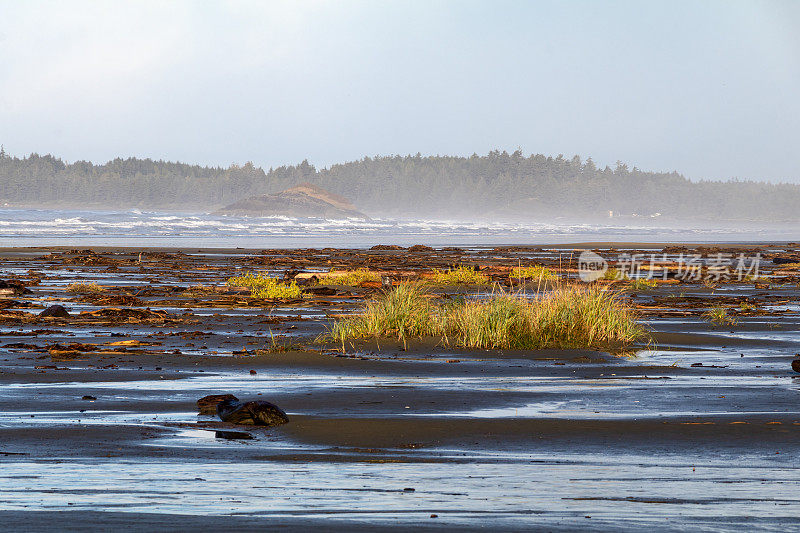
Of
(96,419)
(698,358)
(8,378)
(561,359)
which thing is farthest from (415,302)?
(96,419)

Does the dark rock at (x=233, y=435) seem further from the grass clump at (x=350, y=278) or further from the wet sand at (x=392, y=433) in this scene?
the grass clump at (x=350, y=278)

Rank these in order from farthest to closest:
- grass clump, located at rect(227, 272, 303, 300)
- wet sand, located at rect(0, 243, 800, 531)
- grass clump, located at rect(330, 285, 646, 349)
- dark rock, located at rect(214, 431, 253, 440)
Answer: grass clump, located at rect(227, 272, 303, 300) < grass clump, located at rect(330, 285, 646, 349) < dark rock, located at rect(214, 431, 253, 440) < wet sand, located at rect(0, 243, 800, 531)

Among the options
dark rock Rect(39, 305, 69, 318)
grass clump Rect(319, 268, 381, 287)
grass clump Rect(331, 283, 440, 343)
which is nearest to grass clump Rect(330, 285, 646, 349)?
grass clump Rect(331, 283, 440, 343)

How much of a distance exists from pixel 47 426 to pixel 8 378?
3.44 meters

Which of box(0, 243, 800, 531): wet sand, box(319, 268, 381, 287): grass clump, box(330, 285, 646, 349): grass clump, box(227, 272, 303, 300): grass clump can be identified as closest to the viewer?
box(0, 243, 800, 531): wet sand

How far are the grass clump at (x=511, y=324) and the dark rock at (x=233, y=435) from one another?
21.7 ft

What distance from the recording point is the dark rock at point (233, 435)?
27.8ft

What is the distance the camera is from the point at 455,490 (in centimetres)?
651

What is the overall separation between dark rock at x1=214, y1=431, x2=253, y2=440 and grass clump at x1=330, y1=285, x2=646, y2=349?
260 inches

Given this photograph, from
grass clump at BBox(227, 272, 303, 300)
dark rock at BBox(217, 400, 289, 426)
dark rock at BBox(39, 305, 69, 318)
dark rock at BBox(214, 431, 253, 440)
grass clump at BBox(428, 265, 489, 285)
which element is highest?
dark rock at BBox(217, 400, 289, 426)

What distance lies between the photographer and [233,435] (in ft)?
28.1

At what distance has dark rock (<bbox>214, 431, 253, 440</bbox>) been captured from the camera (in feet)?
27.8

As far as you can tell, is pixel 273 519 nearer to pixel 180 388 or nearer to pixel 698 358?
pixel 180 388

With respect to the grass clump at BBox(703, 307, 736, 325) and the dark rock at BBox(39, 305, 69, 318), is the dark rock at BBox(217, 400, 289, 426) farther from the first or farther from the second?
the grass clump at BBox(703, 307, 736, 325)
